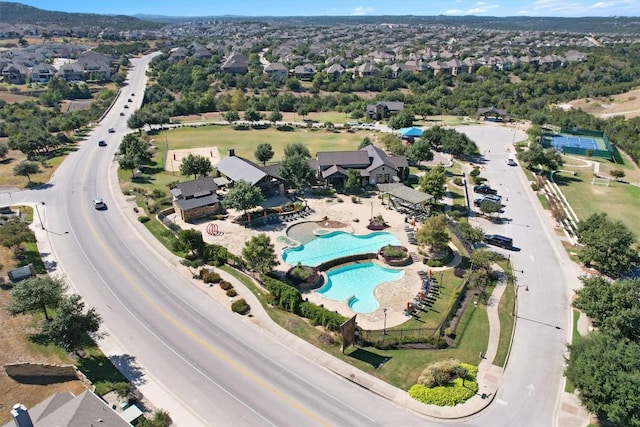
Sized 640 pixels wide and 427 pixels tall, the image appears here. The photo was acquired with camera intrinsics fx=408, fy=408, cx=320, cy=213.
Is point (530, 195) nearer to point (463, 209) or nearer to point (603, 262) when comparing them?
point (463, 209)

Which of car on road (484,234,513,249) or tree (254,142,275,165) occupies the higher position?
tree (254,142,275,165)

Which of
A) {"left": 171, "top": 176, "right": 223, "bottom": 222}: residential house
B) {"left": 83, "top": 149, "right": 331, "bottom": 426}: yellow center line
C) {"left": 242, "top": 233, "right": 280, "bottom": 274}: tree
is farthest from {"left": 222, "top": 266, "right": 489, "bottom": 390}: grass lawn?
{"left": 171, "top": 176, "right": 223, "bottom": 222}: residential house

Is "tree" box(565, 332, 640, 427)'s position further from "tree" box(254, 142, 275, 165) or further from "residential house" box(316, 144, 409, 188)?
"tree" box(254, 142, 275, 165)

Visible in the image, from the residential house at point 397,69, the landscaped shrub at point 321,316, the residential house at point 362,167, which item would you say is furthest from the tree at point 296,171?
the residential house at point 397,69

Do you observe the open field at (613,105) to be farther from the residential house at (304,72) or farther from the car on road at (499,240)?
the car on road at (499,240)

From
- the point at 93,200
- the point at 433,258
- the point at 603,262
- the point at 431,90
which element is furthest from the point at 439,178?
the point at 431,90

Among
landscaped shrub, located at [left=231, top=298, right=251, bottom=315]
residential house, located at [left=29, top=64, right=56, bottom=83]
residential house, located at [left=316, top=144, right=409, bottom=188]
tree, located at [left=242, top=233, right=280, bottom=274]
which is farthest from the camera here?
residential house, located at [left=29, top=64, right=56, bottom=83]

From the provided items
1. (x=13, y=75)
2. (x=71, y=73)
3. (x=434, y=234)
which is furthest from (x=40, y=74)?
(x=434, y=234)

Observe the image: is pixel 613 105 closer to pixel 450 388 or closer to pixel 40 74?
pixel 450 388
